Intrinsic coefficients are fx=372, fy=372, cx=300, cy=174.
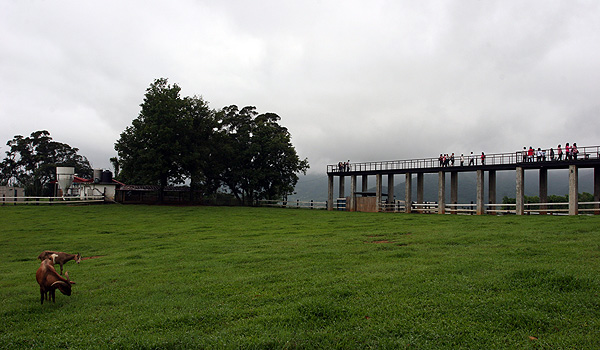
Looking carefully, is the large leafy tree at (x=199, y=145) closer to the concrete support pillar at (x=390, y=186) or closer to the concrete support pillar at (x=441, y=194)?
the concrete support pillar at (x=390, y=186)

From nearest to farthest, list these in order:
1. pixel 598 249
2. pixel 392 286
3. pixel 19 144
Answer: pixel 392 286, pixel 598 249, pixel 19 144

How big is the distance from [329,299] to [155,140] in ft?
144

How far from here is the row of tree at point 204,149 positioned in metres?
47.0

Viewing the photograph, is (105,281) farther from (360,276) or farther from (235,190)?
(235,190)

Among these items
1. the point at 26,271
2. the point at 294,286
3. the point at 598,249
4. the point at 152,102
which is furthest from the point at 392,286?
the point at 152,102

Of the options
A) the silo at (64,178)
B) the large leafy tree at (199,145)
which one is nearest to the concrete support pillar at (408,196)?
the large leafy tree at (199,145)

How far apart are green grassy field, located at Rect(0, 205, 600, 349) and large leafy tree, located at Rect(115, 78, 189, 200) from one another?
33069 mm

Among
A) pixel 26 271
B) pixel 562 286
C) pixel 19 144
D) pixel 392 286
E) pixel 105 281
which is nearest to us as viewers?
pixel 562 286

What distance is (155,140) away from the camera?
153ft

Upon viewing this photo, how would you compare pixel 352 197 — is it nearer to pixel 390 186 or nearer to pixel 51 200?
pixel 390 186

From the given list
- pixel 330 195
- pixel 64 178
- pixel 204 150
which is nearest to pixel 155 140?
pixel 204 150

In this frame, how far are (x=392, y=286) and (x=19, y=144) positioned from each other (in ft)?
330

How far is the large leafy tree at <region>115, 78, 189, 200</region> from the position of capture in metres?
45.8

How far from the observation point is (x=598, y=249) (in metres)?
11.1
